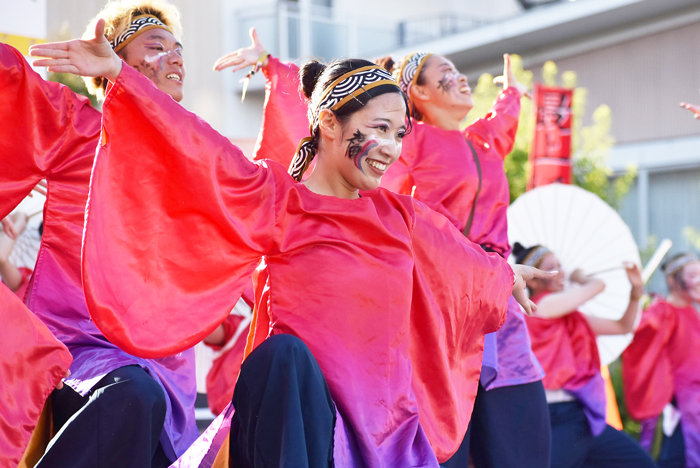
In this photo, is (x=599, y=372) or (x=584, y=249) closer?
(x=599, y=372)

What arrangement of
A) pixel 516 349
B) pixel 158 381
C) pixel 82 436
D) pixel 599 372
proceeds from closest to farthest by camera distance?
pixel 82 436, pixel 158 381, pixel 516 349, pixel 599 372

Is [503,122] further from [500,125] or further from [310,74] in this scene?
[310,74]

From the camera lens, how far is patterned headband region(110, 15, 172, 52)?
2.63 meters

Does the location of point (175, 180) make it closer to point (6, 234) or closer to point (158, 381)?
point (158, 381)

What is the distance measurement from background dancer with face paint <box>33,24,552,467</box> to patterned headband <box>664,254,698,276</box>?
3764 millimetres

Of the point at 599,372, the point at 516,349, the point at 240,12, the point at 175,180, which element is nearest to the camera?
the point at 175,180

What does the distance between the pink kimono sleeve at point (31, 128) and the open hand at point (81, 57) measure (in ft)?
1.45

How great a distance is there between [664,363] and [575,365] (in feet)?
5.28

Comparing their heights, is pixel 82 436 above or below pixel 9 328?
below

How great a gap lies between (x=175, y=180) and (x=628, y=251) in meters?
3.18

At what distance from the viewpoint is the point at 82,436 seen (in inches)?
84.5

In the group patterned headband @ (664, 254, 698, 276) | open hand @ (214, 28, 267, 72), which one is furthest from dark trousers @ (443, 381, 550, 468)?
patterned headband @ (664, 254, 698, 276)

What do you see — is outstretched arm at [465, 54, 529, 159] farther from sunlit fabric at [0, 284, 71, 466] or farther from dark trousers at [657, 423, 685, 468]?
dark trousers at [657, 423, 685, 468]

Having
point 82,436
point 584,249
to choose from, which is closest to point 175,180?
point 82,436
